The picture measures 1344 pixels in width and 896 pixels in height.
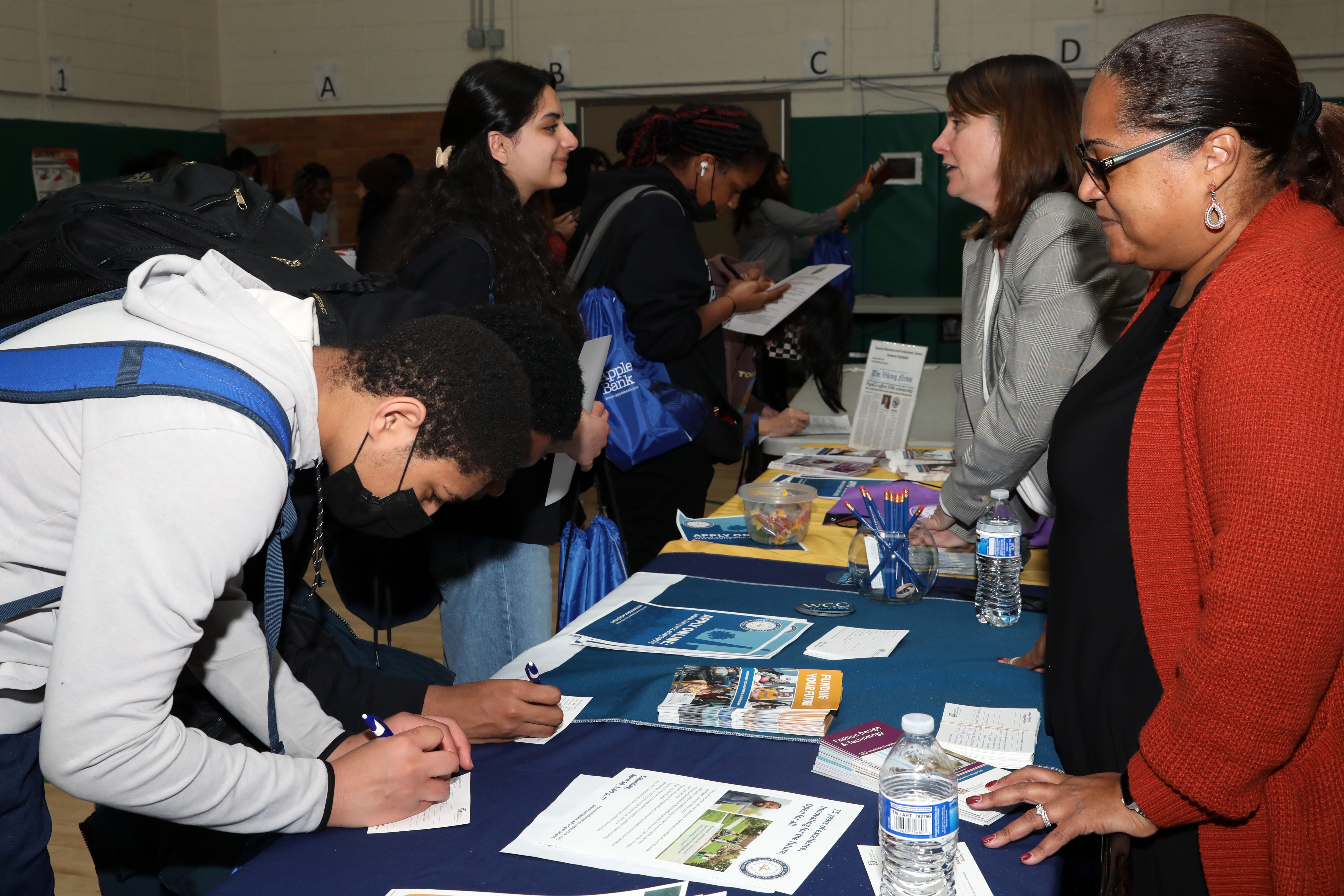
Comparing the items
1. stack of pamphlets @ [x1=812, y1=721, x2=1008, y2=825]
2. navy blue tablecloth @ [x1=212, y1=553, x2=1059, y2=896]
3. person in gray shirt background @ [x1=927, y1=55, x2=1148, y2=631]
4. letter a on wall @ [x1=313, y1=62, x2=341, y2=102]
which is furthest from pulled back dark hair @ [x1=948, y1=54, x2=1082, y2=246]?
letter a on wall @ [x1=313, y1=62, x2=341, y2=102]

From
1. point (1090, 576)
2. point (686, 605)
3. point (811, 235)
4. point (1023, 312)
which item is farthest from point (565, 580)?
point (811, 235)

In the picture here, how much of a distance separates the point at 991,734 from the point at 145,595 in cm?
99

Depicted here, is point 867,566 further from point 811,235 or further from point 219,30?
point 219,30

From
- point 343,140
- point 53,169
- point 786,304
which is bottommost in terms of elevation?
point 786,304

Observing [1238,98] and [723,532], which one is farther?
[723,532]

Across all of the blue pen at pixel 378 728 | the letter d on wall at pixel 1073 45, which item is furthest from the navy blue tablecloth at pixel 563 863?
the letter d on wall at pixel 1073 45

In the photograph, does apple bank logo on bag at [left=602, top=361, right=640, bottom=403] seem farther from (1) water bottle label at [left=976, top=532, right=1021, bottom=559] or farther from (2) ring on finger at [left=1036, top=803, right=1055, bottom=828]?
(2) ring on finger at [left=1036, top=803, right=1055, bottom=828]

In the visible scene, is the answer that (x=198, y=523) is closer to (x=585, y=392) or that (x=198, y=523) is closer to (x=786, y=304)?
(x=585, y=392)

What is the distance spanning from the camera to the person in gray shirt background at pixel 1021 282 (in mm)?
1884

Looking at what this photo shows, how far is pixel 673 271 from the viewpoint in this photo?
104 inches

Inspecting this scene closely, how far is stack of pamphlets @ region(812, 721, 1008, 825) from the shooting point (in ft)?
3.97

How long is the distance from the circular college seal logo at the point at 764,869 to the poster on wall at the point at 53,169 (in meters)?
8.04

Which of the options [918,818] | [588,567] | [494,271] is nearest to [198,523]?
[918,818]

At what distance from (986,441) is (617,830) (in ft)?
3.75
